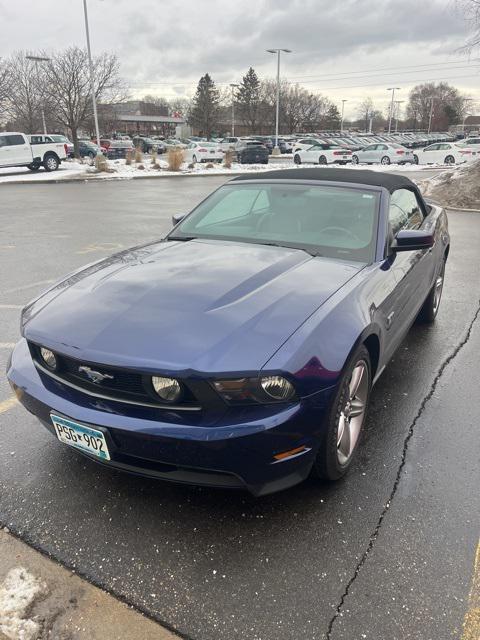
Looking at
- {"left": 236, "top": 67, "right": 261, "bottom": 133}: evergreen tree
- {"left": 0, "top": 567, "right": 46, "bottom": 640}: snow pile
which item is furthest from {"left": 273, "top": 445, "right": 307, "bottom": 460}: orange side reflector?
{"left": 236, "top": 67, "right": 261, "bottom": 133}: evergreen tree

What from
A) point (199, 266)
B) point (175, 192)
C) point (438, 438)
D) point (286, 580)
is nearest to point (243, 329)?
point (199, 266)

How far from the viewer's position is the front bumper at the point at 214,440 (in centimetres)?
200

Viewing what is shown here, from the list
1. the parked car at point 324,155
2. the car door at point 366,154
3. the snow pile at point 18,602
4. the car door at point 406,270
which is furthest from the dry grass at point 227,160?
the snow pile at point 18,602

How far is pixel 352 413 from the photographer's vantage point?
2.69 meters

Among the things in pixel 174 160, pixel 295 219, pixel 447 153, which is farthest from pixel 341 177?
pixel 447 153

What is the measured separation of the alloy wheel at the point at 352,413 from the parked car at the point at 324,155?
94.8ft

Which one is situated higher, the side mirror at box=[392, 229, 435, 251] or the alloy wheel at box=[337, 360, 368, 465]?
the side mirror at box=[392, 229, 435, 251]

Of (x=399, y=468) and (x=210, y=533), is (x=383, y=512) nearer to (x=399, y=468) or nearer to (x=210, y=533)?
(x=399, y=468)

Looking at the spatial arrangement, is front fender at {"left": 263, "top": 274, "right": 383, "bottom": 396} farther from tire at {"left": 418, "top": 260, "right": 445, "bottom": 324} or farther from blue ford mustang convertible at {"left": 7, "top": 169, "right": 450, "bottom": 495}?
tire at {"left": 418, "top": 260, "right": 445, "bottom": 324}

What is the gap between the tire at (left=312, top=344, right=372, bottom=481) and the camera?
2305 mm

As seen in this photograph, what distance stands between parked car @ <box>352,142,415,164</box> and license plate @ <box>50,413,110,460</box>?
100ft

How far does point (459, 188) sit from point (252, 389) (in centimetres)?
1400

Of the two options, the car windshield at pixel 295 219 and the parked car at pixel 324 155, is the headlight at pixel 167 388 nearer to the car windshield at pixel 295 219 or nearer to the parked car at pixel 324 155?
the car windshield at pixel 295 219

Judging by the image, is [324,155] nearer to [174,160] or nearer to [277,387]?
[174,160]
